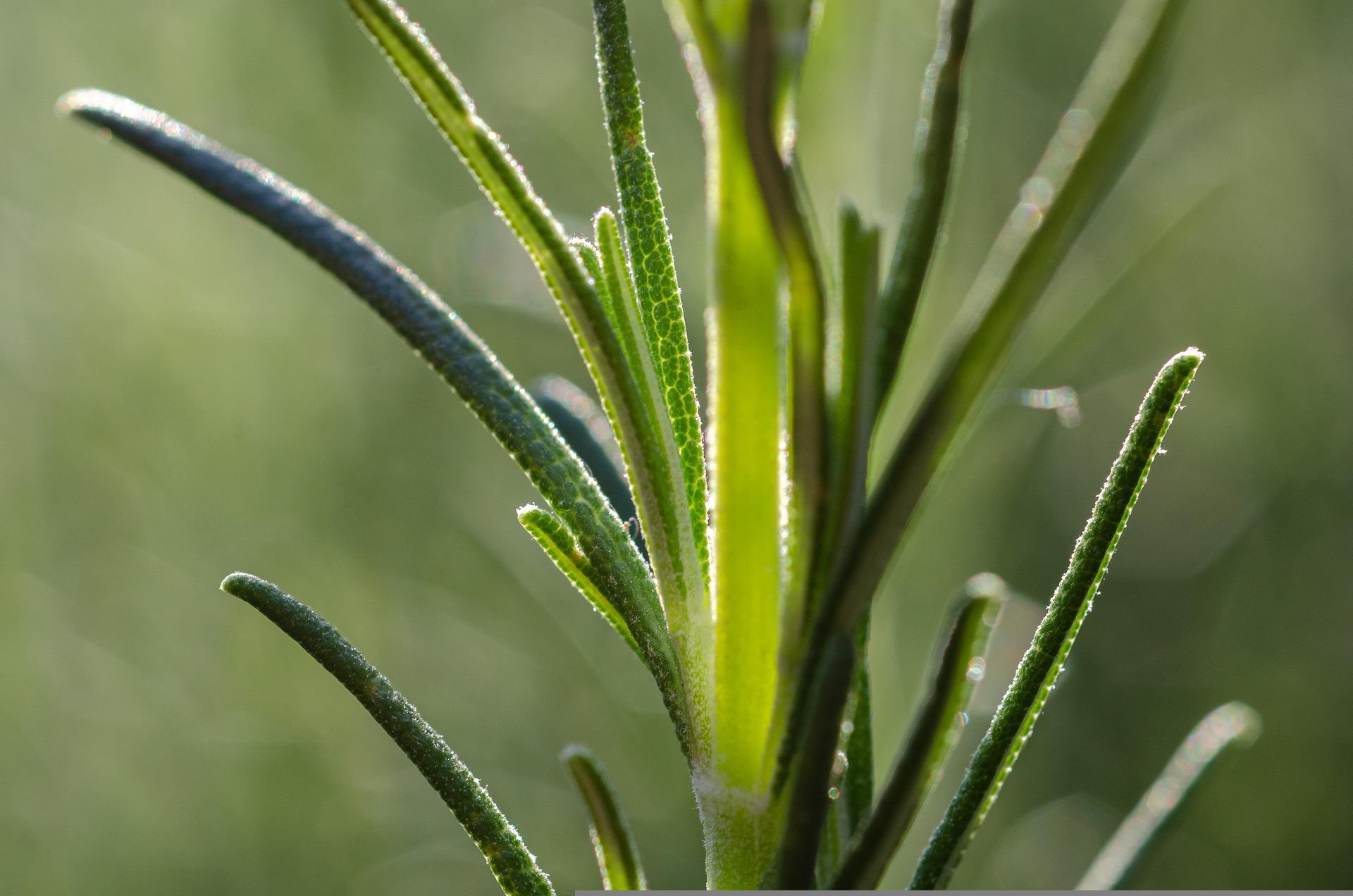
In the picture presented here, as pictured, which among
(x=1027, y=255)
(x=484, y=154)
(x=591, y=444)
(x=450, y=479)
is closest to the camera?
(x=1027, y=255)

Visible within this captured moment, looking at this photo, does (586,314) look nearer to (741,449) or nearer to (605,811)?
(741,449)

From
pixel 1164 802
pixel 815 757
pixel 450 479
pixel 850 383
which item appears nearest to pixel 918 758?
pixel 815 757

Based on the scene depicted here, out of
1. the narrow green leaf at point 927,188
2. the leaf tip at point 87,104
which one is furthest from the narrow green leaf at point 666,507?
the leaf tip at point 87,104

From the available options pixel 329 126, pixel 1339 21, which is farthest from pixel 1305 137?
pixel 329 126

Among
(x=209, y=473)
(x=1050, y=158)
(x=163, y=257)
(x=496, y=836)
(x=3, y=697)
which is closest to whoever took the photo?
(x=1050, y=158)

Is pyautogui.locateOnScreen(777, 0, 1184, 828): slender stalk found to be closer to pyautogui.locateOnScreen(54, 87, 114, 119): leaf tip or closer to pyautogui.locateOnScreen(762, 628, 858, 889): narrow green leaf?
pyautogui.locateOnScreen(762, 628, 858, 889): narrow green leaf

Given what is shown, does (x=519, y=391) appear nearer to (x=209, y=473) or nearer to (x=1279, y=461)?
(x=209, y=473)
